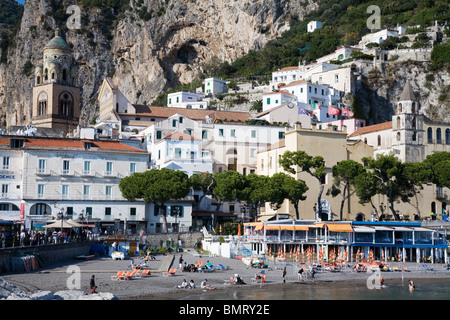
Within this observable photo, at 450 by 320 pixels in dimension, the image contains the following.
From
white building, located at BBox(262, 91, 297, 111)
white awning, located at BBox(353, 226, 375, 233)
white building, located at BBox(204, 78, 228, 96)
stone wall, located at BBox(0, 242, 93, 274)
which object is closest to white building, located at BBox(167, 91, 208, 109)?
white building, located at BBox(204, 78, 228, 96)

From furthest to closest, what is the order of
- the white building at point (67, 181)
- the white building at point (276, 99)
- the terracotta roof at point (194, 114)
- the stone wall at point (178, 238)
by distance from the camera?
1. the white building at point (276, 99)
2. the terracotta roof at point (194, 114)
3. the white building at point (67, 181)
4. the stone wall at point (178, 238)

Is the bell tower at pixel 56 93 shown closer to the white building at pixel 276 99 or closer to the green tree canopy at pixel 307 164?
the white building at pixel 276 99

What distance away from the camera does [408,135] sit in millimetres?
71000

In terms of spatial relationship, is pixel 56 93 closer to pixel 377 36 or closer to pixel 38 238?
pixel 38 238

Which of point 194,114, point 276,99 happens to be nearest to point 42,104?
point 194,114

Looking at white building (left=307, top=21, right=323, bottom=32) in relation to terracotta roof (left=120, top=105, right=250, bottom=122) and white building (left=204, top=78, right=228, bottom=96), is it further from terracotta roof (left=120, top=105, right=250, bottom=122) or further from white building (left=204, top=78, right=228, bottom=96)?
terracotta roof (left=120, top=105, right=250, bottom=122)

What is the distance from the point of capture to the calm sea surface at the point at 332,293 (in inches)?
1348

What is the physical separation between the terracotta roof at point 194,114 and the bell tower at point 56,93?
24.8ft

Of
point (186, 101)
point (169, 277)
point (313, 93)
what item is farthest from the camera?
point (186, 101)

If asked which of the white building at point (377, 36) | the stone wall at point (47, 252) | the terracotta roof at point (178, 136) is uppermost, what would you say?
the white building at point (377, 36)

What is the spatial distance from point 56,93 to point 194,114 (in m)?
18.8

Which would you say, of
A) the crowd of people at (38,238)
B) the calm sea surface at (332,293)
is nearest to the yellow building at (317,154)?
the crowd of people at (38,238)

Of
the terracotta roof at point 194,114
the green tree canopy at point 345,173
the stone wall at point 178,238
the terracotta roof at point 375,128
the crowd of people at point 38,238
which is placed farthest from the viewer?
the terracotta roof at point 194,114
